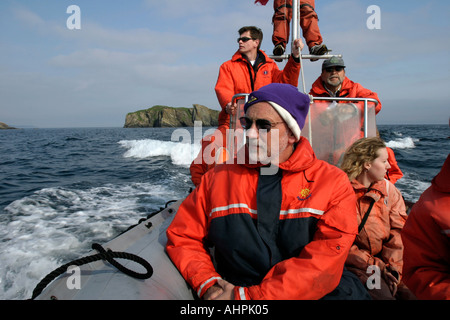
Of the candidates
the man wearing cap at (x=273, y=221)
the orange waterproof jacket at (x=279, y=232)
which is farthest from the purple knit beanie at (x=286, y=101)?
the orange waterproof jacket at (x=279, y=232)

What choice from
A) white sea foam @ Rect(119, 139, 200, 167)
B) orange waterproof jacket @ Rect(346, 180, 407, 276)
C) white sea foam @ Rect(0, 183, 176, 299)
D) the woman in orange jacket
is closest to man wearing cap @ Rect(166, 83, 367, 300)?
the woman in orange jacket

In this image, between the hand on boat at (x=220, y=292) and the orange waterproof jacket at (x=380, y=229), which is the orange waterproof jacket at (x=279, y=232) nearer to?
the hand on boat at (x=220, y=292)

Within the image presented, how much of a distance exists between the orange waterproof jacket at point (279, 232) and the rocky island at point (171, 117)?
83.1 meters

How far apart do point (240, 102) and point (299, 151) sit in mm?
1339

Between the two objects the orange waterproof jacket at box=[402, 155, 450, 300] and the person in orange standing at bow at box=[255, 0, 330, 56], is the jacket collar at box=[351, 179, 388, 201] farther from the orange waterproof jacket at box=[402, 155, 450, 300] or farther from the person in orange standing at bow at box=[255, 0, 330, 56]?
the person in orange standing at bow at box=[255, 0, 330, 56]

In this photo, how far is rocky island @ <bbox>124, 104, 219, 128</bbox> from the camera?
90.2 m

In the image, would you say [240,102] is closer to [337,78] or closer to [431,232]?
[337,78]

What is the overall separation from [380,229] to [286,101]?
3.89 feet

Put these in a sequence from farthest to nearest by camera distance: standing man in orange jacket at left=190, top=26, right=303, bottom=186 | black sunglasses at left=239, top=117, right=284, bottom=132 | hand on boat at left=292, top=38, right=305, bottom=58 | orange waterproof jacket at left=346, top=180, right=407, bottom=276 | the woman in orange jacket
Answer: standing man in orange jacket at left=190, top=26, right=303, bottom=186 → hand on boat at left=292, top=38, right=305, bottom=58 → orange waterproof jacket at left=346, top=180, right=407, bottom=276 → the woman in orange jacket → black sunglasses at left=239, top=117, right=284, bottom=132

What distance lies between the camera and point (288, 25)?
395 centimetres

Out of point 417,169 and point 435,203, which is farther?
point 417,169

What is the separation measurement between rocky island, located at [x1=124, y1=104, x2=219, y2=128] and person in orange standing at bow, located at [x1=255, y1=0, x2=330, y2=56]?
264 feet

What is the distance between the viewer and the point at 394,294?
1852 millimetres
